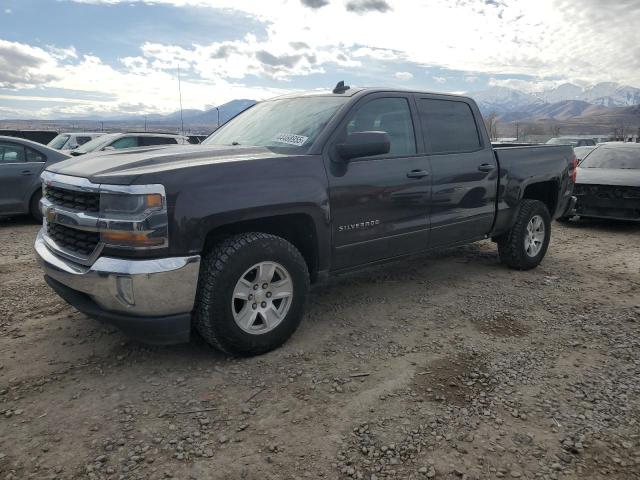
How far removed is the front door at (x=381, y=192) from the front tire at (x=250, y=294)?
51 centimetres

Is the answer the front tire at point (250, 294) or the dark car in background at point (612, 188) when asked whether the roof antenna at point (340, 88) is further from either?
the dark car in background at point (612, 188)

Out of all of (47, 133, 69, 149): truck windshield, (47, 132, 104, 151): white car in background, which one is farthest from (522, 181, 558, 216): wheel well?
(47, 133, 69, 149): truck windshield

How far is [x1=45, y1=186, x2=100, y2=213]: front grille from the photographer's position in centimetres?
299

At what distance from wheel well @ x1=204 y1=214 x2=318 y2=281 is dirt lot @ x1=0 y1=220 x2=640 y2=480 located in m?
0.64

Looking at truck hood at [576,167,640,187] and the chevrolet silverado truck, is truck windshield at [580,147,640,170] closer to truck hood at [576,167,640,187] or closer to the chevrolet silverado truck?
truck hood at [576,167,640,187]

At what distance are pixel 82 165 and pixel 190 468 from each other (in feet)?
7.01

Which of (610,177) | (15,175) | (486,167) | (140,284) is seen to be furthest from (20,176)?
(610,177)

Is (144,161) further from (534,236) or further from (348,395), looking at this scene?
(534,236)

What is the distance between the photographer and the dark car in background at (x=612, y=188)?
8266mm

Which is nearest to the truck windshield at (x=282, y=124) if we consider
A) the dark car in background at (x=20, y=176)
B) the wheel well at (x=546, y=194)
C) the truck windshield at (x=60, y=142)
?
the wheel well at (x=546, y=194)

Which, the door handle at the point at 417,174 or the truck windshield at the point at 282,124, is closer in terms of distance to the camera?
the truck windshield at the point at 282,124

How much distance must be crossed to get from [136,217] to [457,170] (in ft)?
9.82

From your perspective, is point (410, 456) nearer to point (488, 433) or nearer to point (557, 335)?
point (488, 433)

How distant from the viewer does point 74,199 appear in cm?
314
